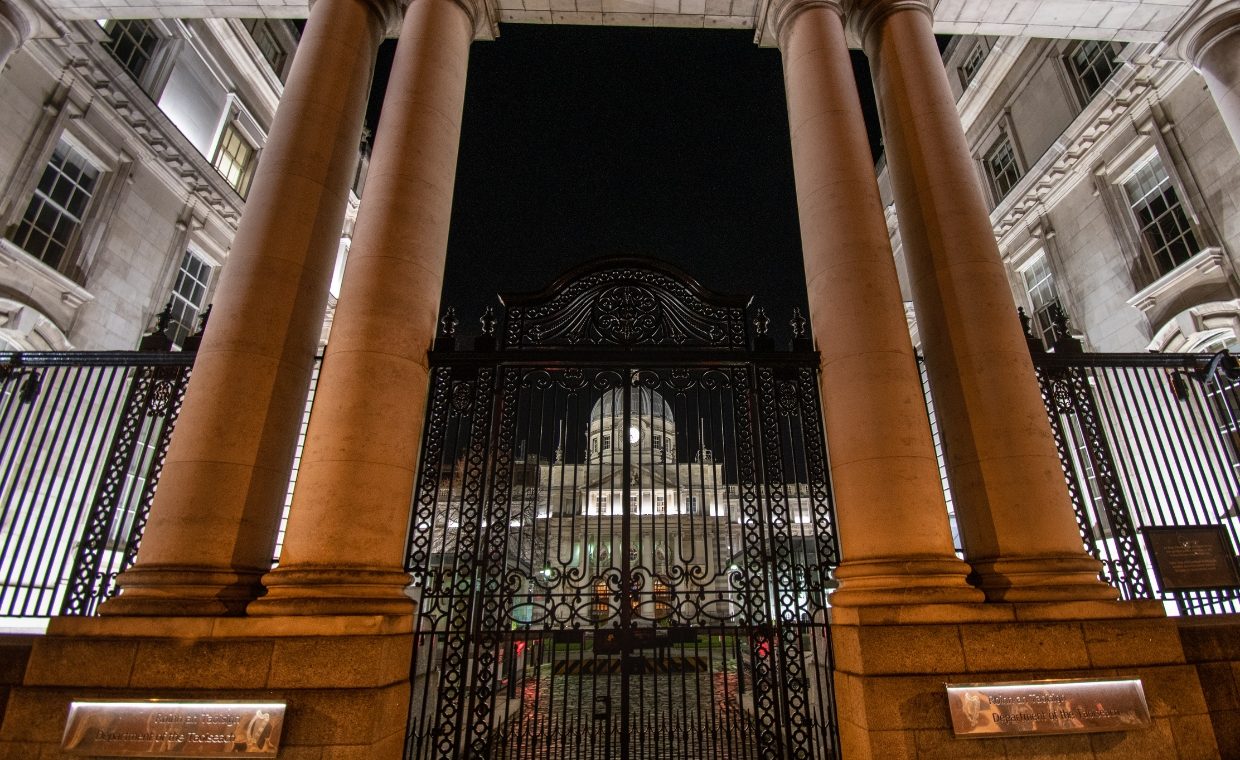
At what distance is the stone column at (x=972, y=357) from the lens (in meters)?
6.20

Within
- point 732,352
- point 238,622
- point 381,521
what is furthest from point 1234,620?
point 238,622

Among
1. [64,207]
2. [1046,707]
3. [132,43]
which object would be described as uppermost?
[132,43]

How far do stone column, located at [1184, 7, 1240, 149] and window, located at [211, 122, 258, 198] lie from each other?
25765 mm

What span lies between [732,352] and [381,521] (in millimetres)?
4737

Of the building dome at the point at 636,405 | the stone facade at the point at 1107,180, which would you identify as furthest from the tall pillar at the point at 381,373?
the stone facade at the point at 1107,180

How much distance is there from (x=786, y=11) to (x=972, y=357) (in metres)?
6.14

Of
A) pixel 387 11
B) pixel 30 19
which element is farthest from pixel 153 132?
pixel 387 11

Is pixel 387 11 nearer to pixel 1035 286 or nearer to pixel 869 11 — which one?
pixel 869 11

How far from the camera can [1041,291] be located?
67.9 feet

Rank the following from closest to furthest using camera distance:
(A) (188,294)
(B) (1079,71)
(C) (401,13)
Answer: (C) (401,13)
(B) (1079,71)
(A) (188,294)

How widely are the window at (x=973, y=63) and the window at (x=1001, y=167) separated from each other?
2.93 metres

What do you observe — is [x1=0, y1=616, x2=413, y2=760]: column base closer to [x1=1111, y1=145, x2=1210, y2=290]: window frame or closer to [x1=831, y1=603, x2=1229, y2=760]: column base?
[x1=831, y1=603, x2=1229, y2=760]: column base

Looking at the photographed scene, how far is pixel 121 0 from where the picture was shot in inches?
426

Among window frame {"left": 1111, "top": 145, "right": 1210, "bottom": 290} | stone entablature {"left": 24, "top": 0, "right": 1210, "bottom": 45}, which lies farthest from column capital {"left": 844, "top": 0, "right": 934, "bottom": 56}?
window frame {"left": 1111, "top": 145, "right": 1210, "bottom": 290}
